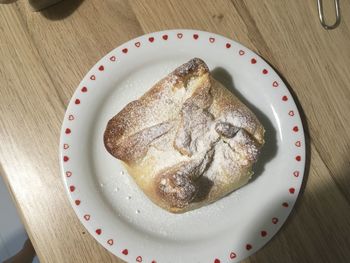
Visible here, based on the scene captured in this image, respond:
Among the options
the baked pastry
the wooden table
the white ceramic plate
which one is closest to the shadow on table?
the wooden table

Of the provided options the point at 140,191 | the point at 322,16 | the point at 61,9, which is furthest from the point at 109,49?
the point at 322,16

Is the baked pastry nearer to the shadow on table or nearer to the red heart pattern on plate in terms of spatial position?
the red heart pattern on plate

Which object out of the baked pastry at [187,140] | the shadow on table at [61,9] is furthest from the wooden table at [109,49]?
the baked pastry at [187,140]

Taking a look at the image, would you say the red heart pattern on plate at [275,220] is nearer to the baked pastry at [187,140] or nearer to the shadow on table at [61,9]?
the baked pastry at [187,140]

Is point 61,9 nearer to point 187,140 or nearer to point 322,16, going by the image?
point 187,140

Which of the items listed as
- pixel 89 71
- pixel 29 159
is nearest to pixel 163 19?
pixel 89 71

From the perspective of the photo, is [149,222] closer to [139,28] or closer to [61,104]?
[61,104]
